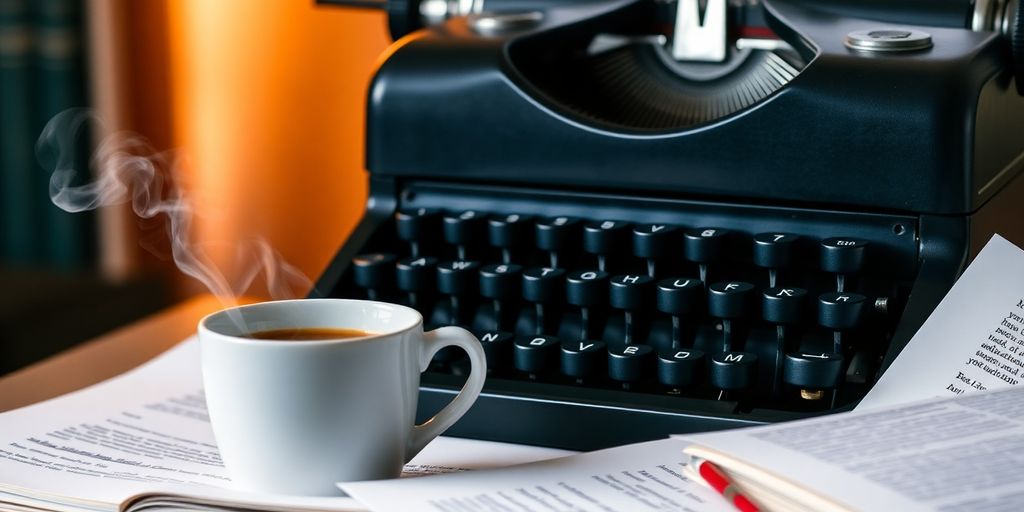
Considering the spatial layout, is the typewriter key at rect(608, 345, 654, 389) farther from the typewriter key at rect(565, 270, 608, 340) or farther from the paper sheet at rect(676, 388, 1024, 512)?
the paper sheet at rect(676, 388, 1024, 512)

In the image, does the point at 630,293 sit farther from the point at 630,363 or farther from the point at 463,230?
the point at 463,230

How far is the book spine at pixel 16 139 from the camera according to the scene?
229 centimetres

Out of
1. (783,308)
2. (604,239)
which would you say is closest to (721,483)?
(783,308)

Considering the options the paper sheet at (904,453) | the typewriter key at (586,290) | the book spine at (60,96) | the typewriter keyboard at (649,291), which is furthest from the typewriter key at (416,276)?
the book spine at (60,96)

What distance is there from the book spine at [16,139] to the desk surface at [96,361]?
45.7 inches

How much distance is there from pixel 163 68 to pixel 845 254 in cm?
172

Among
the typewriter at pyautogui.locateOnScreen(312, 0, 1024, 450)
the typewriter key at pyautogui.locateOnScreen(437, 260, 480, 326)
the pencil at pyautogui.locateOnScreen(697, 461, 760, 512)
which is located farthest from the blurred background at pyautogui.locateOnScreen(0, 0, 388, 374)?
the pencil at pyautogui.locateOnScreen(697, 461, 760, 512)

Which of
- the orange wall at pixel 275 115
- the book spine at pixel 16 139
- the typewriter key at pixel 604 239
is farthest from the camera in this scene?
the book spine at pixel 16 139

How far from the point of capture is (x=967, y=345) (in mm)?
821

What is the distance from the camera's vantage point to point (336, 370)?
2.32ft

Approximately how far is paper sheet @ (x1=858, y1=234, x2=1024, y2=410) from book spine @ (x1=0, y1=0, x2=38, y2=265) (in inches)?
76.7

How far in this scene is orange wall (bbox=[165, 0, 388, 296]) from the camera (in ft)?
6.79

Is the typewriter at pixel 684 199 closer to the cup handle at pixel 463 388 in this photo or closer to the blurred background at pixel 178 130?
the cup handle at pixel 463 388

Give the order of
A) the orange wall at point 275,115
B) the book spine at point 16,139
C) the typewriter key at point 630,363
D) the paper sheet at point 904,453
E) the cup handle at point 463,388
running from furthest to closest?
the book spine at point 16,139 < the orange wall at point 275,115 < the typewriter key at point 630,363 < the cup handle at point 463,388 < the paper sheet at point 904,453
